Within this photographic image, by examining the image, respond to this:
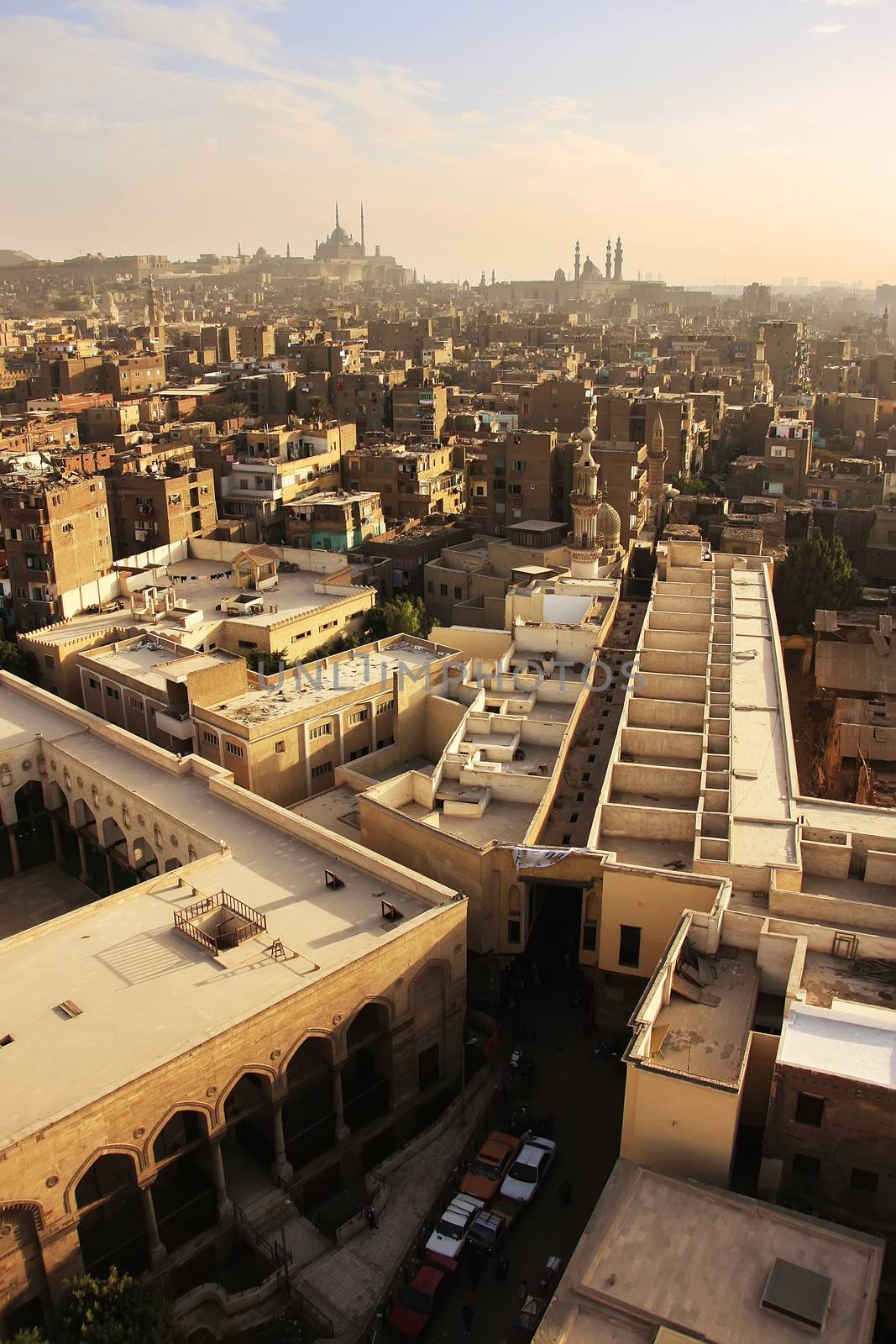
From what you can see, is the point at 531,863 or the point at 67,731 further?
the point at 67,731

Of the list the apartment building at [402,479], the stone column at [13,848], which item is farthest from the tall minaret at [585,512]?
the stone column at [13,848]

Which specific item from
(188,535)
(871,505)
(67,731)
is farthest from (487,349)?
(67,731)

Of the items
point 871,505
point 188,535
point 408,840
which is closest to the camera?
point 408,840

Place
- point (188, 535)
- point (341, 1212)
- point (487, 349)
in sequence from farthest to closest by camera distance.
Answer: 1. point (487, 349)
2. point (188, 535)
3. point (341, 1212)

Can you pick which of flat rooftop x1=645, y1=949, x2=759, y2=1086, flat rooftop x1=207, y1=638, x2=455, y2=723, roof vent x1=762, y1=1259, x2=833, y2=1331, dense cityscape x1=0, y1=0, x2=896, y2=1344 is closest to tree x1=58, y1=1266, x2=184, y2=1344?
dense cityscape x1=0, y1=0, x2=896, y2=1344

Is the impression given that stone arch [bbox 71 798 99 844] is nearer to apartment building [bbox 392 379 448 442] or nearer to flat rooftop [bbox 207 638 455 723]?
flat rooftop [bbox 207 638 455 723]

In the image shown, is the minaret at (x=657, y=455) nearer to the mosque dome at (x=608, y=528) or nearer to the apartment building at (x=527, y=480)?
the apartment building at (x=527, y=480)

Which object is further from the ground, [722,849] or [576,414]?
[576,414]

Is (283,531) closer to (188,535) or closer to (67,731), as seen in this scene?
(188,535)
